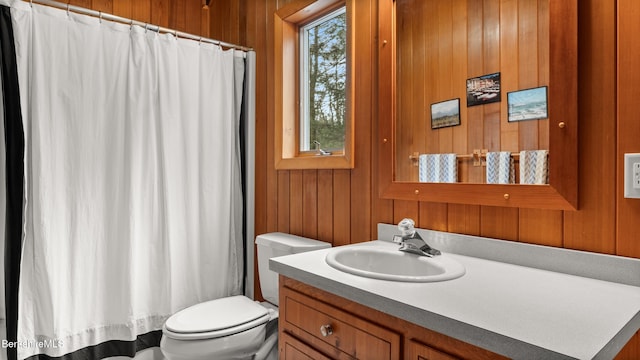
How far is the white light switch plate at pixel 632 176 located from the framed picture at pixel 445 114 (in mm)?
509

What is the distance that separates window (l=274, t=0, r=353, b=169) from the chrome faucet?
0.61 m

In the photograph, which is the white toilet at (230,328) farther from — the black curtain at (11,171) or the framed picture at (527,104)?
the framed picture at (527,104)

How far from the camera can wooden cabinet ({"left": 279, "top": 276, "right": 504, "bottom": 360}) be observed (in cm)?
80

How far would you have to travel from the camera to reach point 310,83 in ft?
6.98

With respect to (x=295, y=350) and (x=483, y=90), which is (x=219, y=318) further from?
(x=483, y=90)

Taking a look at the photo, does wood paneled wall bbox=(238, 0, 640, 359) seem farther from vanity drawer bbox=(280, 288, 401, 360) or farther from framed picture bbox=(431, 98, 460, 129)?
vanity drawer bbox=(280, 288, 401, 360)

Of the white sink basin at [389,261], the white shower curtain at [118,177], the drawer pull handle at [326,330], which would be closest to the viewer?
the drawer pull handle at [326,330]

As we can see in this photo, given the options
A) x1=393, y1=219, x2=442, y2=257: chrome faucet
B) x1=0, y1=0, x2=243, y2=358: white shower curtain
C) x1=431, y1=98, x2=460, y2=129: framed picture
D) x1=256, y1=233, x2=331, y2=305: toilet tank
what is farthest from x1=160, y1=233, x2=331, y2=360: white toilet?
x1=431, y1=98, x2=460, y2=129: framed picture

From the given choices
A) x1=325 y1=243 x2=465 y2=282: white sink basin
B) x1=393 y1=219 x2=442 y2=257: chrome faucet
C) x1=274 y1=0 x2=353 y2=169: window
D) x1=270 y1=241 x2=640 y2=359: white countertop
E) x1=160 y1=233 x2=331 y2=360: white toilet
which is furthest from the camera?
x1=274 y1=0 x2=353 y2=169: window

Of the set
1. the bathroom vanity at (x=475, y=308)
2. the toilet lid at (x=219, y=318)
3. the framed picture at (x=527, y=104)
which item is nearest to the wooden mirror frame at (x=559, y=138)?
the framed picture at (x=527, y=104)

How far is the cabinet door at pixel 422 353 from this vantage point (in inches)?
30.8

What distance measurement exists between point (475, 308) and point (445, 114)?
0.79m

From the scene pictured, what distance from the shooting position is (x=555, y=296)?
34.3 inches

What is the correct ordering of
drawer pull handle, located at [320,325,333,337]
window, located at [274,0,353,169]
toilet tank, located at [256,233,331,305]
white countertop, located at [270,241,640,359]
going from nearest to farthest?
white countertop, located at [270,241,640,359] < drawer pull handle, located at [320,325,333,337] < toilet tank, located at [256,233,331,305] < window, located at [274,0,353,169]
